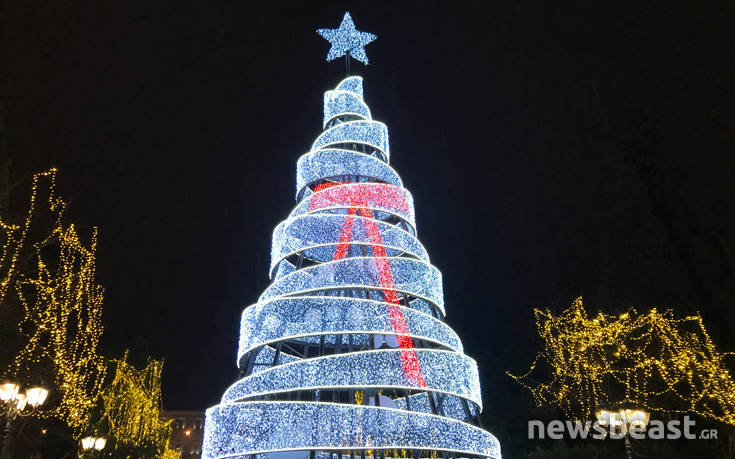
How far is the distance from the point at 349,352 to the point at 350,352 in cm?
75

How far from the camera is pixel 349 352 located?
11773 mm

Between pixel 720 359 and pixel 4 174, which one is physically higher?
pixel 4 174

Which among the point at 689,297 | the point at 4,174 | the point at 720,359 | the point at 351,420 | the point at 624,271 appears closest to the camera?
the point at 351,420

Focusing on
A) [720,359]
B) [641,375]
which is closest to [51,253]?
[641,375]

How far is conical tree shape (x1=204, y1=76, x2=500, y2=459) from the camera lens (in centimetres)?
948

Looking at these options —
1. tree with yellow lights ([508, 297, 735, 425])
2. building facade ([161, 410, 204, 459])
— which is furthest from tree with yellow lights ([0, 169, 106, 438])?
building facade ([161, 410, 204, 459])

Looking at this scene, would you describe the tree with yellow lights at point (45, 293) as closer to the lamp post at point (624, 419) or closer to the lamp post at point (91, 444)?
the lamp post at point (91, 444)

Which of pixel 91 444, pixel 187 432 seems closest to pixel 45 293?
pixel 91 444

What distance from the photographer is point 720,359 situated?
17438 mm

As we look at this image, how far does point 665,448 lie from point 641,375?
2.63 meters

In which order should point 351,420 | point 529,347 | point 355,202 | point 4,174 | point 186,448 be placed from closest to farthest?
point 351,420
point 355,202
point 4,174
point 529,347
point 186,448

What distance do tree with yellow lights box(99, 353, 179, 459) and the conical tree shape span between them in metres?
12.2

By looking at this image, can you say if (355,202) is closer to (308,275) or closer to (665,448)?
(308,275)

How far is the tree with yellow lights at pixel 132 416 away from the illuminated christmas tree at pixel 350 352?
1223 centimetres
